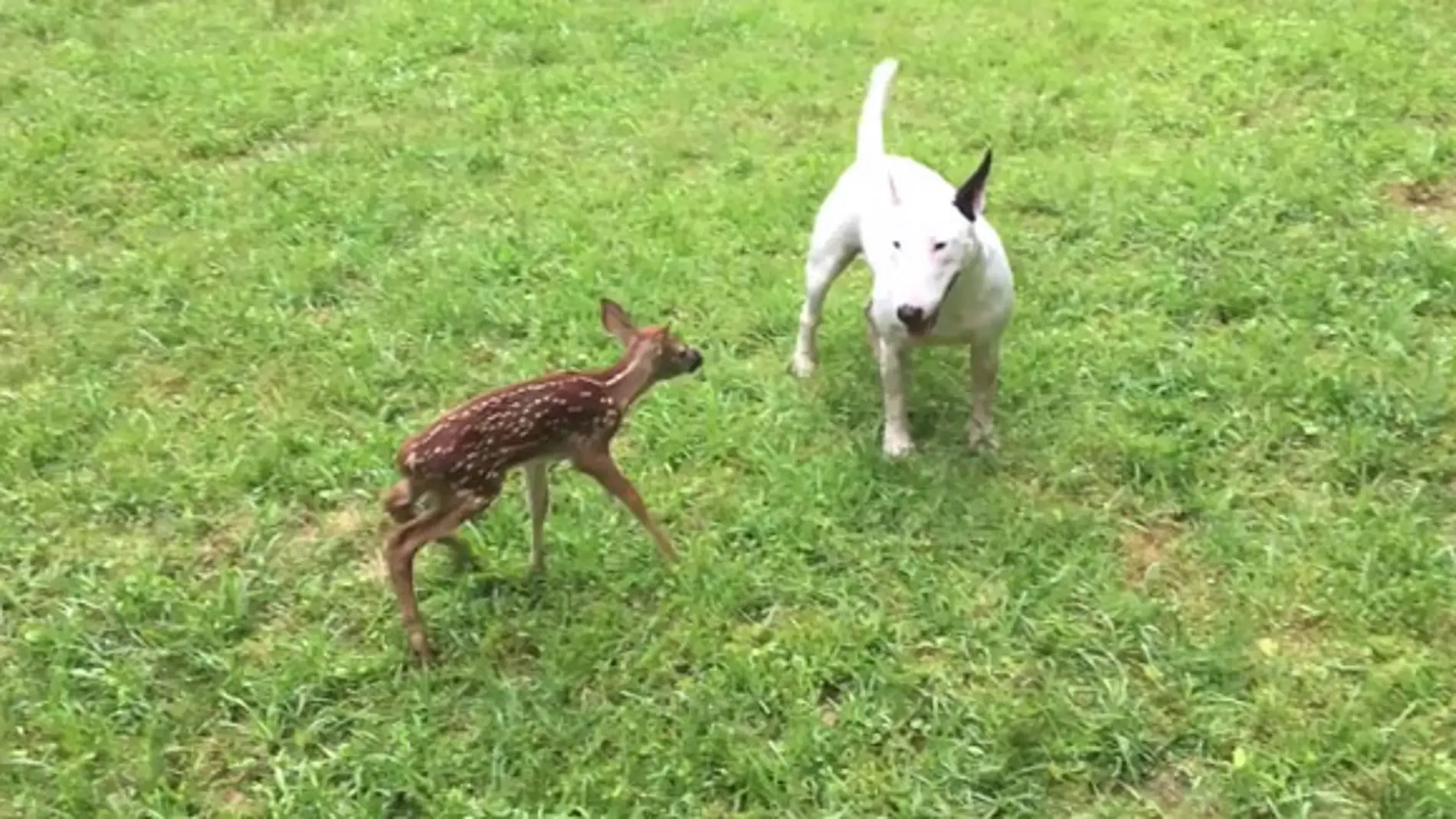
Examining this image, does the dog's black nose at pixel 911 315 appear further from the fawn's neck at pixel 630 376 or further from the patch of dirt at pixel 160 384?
the patch of dirt at pixel 160 384

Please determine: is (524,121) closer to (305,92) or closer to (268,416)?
(305,92)

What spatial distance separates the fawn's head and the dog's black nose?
560 mm

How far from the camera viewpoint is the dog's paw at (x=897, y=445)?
4.59 meters

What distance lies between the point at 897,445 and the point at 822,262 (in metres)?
0.63

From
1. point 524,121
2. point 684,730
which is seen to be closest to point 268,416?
point 684,730

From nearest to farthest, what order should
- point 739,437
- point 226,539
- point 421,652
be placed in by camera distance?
point 421,652, point 226,539, point 739,437

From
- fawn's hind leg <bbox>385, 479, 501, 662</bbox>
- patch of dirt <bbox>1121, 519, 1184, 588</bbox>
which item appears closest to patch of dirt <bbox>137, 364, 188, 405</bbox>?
fawn's hind leg <bbox>385, 479, 501, 662</bbox>

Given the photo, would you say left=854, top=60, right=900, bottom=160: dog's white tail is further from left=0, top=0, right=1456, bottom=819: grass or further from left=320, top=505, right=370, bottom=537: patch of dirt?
left=320, top=505, right=370, bottom=537: patch of dirt

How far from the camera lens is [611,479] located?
3814 mm

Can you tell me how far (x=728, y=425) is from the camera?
4.75 meters

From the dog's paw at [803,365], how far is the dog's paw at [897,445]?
473 mm

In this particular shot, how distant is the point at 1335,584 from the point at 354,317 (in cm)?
308

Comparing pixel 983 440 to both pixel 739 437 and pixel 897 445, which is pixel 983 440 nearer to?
pixel 897 445

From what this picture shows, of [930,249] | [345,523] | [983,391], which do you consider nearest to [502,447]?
[345,523]
